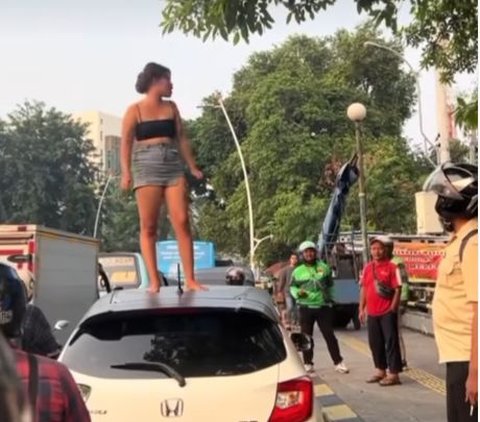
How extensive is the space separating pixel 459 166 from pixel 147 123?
9.51 ft

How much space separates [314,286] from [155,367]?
7.32m

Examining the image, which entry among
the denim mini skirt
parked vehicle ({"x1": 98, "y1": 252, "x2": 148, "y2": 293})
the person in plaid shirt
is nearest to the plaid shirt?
the person in plaid shirt

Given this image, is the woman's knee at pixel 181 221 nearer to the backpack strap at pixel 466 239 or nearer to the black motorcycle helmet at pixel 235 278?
the backpack strap at pixel 466 239

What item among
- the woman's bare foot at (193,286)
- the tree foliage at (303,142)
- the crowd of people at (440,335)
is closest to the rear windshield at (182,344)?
the crowd of people at (440,335)

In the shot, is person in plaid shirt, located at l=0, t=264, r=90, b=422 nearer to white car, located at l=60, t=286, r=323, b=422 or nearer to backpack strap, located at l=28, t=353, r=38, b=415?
backpack strap, located at l=28, t=353, r=38, b=415

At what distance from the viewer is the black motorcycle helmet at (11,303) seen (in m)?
2.91

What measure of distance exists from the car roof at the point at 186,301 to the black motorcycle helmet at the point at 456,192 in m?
1.18

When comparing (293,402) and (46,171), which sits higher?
(46,171)

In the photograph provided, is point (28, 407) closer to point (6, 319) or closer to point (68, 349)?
point (6, 319)

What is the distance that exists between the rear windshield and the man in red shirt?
5921 mm

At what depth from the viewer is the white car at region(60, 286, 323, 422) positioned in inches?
178

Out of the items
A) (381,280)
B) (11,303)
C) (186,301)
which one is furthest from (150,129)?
(381,280)

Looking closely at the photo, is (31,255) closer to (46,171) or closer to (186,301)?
(186,301)

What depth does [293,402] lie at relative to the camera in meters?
4.62
